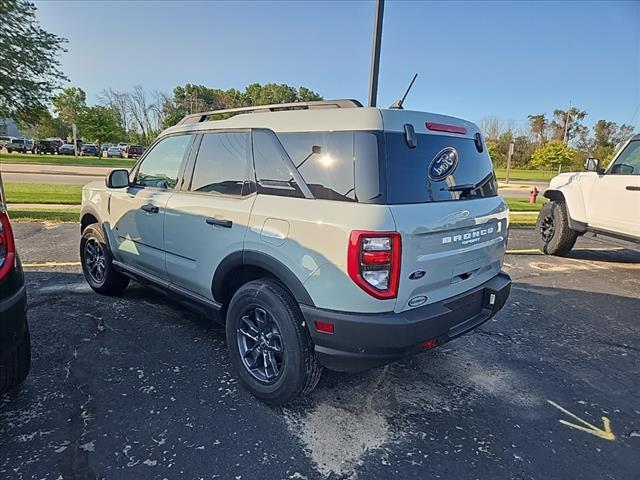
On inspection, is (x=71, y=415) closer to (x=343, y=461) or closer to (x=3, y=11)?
(x=343, y=461)

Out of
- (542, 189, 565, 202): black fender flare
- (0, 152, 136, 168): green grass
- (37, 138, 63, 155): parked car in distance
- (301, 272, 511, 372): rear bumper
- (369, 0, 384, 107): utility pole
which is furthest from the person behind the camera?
(37, 138, 63, 155): parked car in distance

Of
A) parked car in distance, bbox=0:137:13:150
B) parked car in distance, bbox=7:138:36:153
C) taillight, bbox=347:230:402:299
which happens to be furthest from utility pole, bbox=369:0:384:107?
parked car in distance, bbox=0:137:13:150

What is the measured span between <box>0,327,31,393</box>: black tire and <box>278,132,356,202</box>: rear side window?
1.95 metres

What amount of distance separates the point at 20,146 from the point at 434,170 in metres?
52.7

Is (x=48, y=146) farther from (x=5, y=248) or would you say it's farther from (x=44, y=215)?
(x=5, y=248)

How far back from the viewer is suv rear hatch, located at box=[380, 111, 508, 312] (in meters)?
2.37

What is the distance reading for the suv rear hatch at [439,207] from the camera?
7.78 ft

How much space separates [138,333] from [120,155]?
→ 163ft

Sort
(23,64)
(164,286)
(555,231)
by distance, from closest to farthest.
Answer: (164,286)
(555,231)
(23,64)

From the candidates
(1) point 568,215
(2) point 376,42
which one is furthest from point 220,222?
(1) point 568,215

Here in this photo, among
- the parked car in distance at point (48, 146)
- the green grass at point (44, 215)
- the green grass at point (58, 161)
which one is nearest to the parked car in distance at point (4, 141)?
the parked car in distance at point (48, 146)

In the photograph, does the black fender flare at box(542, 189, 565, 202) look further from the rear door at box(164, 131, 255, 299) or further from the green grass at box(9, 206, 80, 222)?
the green grass at box(9, 206, 80, 222)

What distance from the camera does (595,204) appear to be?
268 inches

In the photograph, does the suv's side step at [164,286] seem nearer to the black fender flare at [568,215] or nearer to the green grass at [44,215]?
the green grass at [44,215]
